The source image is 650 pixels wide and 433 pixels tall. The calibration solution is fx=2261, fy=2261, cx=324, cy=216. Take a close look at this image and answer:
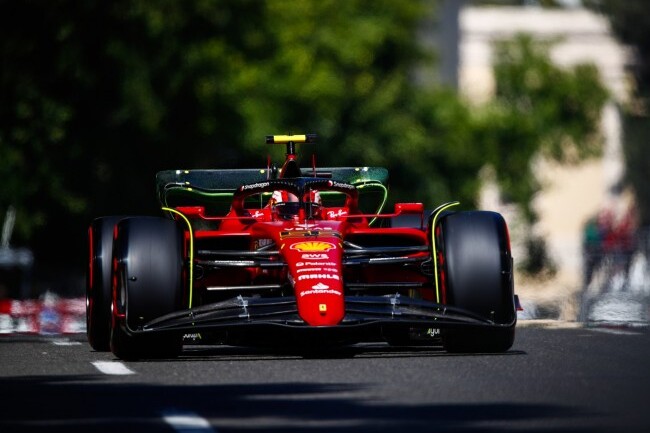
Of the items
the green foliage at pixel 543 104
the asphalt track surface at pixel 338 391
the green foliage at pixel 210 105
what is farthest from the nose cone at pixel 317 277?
the green foliage at pixel 543 104

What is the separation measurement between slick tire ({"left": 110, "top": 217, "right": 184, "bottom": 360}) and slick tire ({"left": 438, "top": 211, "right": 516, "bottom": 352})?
5.68 feet

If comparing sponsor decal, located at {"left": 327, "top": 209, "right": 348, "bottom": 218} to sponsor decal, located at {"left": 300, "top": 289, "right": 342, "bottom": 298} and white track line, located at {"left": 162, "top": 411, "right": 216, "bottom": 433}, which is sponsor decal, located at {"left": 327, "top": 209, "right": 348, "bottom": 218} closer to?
sponsor decal, located at {"left": 300, "top": 289, "right": 342, "bottom": 298}

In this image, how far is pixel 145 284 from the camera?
14.1 meters

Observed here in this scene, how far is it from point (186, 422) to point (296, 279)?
4.08 meters

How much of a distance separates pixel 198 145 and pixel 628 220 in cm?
978

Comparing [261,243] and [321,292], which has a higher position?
[261,243]

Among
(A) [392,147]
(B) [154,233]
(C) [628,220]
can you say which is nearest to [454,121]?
(A) [392,147]

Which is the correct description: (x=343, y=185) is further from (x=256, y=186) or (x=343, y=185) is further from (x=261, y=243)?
(x=261, y=243)

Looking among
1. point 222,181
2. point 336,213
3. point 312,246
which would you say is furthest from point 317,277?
point 222,181

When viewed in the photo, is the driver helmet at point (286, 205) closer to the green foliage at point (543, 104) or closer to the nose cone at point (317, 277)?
the nose cone at point (317, 277)

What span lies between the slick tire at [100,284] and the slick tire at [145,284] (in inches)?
34.7

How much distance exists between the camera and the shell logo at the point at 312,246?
567 inches

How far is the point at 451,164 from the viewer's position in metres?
63.5

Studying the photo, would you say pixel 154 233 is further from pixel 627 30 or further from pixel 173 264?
pixel 627 30
